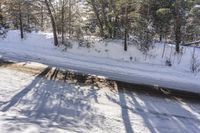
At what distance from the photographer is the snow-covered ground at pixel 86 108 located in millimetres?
9201

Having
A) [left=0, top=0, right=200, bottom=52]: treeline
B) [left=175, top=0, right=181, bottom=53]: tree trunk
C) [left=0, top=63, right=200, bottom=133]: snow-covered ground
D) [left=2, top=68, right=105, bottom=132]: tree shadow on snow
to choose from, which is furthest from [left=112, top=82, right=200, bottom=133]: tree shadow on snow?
[left=0, top=0, right=200, bottom=52]: treeline

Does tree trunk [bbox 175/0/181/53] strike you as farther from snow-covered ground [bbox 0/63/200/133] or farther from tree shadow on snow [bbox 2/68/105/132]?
tree shadow on snow [bbox 2/68/105/132]

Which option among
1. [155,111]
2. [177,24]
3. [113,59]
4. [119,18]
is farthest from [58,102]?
[119,18]

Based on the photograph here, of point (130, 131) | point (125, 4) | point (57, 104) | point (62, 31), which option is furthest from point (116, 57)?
point (130, 131)

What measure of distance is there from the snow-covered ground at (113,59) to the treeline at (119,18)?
2.31 feet

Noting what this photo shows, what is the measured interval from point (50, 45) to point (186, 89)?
426 inches

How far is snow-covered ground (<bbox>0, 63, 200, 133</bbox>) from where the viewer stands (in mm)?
9201

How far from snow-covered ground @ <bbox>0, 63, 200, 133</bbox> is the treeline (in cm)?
814

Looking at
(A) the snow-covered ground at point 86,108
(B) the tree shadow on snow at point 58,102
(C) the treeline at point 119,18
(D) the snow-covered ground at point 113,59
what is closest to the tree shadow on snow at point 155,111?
(A) the snow-covered ground at point 86,108

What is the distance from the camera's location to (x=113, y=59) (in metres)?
21.1

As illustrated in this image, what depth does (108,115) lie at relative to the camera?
10664mm

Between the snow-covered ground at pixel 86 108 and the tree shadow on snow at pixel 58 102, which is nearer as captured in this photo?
the snow-covered ground at pixel 86 108

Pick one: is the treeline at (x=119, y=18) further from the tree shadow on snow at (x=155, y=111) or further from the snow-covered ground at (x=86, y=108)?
the snow-covered ground at (x=86, y=108)

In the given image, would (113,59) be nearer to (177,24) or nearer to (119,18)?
(119,18)
